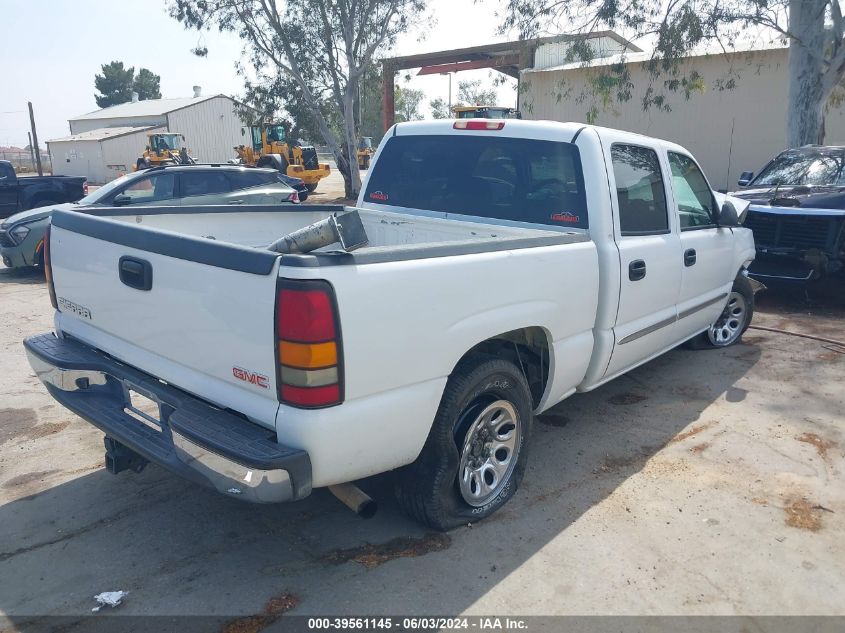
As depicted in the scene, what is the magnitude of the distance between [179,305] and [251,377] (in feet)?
1.64

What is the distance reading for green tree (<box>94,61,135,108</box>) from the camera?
75688 mm

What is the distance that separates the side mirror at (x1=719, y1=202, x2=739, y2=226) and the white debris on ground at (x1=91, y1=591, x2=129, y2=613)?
483cm

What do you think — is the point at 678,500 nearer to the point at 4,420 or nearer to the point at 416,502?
the point at 416,502

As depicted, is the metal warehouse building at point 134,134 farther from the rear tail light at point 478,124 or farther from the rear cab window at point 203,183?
the rear tail light at point 478,124

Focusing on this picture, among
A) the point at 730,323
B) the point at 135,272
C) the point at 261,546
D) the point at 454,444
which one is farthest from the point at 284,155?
the point at 454,444

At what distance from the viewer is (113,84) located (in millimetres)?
75812

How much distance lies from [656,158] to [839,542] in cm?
263

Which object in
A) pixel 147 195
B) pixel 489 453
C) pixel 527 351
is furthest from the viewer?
pixel 147 195

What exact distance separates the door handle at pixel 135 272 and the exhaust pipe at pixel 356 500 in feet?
4.02

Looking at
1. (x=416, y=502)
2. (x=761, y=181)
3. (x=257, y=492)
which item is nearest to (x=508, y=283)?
(x=416, y=502)

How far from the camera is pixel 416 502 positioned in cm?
323

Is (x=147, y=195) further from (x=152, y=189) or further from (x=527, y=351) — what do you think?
(x=527, y=351)

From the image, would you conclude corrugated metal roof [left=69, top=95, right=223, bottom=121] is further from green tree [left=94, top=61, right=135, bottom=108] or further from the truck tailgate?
the truck tailgate

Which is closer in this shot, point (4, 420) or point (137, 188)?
point (4, 420)
